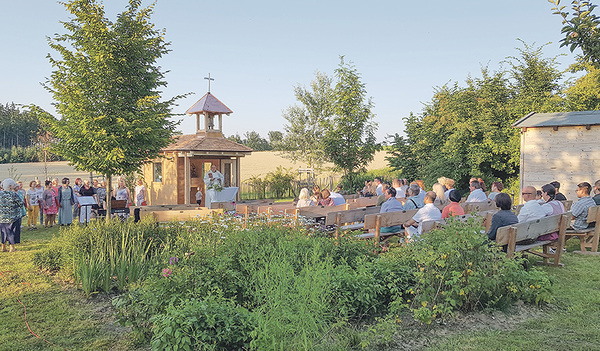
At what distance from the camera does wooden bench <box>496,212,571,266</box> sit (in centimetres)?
633

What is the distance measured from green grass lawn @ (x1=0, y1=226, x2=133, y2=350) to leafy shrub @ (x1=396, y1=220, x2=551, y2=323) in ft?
10.7

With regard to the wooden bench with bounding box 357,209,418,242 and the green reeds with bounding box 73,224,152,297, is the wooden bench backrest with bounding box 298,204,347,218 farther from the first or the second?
the green reeds with bounding box 73,224,152,297

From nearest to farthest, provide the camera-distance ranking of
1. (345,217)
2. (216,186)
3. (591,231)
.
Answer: (345,217) < (591,231) < (216,186)

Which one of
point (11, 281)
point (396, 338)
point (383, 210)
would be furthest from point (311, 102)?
point (396, 338)

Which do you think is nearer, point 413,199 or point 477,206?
point 413,199

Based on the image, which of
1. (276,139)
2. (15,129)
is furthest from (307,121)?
(15,129)

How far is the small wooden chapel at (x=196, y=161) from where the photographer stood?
65.2ft

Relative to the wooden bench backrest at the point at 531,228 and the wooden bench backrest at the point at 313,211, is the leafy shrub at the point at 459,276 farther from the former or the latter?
the wooden bench backrest at the point at 313,211

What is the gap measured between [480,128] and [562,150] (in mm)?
6239

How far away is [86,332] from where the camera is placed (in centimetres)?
495

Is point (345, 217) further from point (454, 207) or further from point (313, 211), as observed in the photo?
point (454, 207)

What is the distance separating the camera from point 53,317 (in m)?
5.50

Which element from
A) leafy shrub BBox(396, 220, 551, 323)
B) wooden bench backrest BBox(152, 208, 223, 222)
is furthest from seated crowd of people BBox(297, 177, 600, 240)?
wooden bench backrest BBox(152, 208, 223, 222)

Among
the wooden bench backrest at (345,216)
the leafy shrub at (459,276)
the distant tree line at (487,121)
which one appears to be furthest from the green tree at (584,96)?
the leafy shrub at (459,276)
